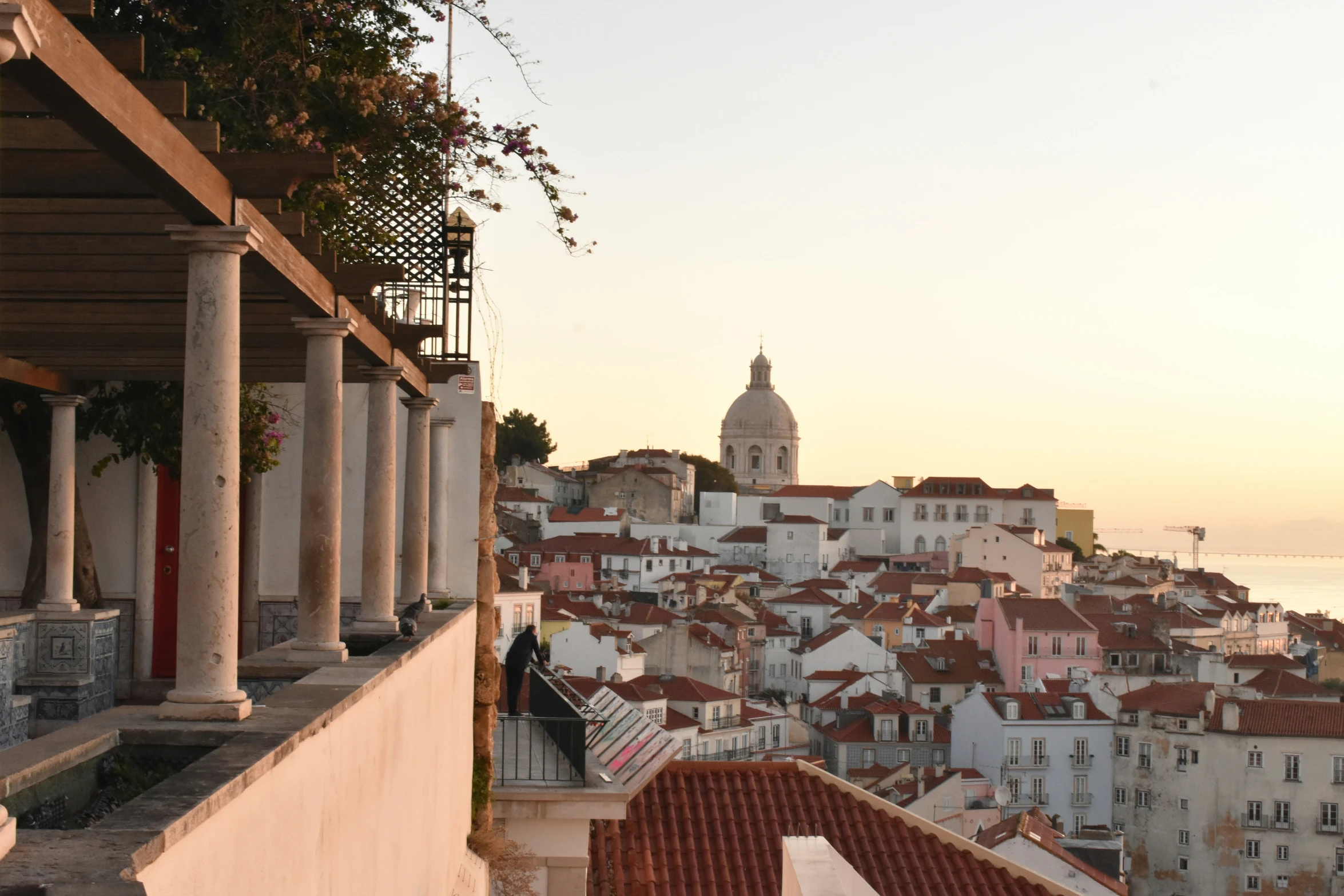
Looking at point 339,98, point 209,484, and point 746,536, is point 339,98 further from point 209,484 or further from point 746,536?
point 746,536

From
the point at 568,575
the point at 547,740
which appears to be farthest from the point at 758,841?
the point at 568,575

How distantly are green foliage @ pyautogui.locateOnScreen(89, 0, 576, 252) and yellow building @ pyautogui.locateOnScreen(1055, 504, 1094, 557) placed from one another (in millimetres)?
114790

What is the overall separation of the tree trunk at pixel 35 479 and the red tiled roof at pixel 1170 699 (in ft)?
151

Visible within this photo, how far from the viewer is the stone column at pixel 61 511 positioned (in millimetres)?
6754

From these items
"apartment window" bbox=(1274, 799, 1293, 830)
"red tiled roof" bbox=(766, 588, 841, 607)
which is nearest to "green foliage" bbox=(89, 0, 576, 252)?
"apartment window" bbox=(1274, 799, 1293, 830)

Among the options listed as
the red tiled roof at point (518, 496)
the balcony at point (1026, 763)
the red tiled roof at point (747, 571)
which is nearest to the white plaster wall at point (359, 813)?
the balcony at point (1026, 763)

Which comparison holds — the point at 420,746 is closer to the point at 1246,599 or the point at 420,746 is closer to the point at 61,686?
the point at 61,686

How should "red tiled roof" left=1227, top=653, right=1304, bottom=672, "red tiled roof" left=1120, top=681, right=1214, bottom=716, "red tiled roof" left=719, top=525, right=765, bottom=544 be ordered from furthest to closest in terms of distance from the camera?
"red tiled roof" left=719, top=525, right=765, bottom=544, "red tiled roof" left=1227, top=653, right=1304, bottom=672, "red tiled roof" left=1120, top=681, right=1214, bottom=716

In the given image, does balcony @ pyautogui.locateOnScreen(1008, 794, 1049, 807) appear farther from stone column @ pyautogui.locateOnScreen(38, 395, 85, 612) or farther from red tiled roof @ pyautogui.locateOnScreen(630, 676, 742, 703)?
stone column @ pyautogui.locateOnScreen(38, 395, 85, 612)

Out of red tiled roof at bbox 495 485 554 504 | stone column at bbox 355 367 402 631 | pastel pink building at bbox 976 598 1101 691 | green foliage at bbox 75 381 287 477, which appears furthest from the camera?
red tiled roof at bbox 495 485 554 504

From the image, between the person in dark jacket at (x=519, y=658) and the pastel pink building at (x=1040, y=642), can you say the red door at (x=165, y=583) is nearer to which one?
the person in dark jacket at (x=519, y=658)

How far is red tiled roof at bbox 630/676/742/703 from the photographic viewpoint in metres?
49.8

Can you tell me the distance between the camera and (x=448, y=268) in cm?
829

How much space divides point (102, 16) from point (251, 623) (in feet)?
10.8
